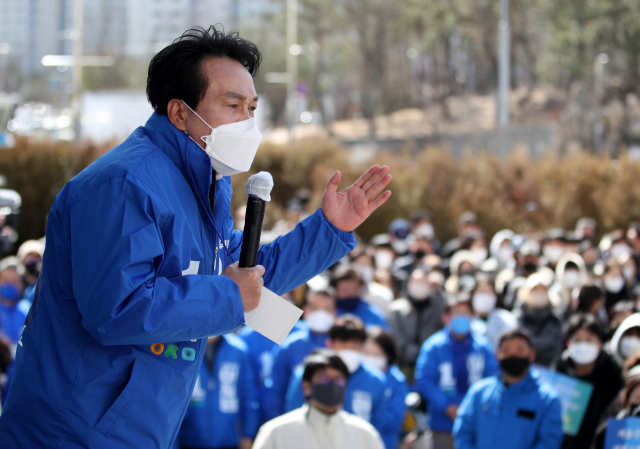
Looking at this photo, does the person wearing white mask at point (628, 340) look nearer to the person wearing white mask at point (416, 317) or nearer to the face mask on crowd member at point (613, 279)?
the person wearing white mask at point (416, 317)

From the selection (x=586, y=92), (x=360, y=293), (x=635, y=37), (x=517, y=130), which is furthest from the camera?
(x=586, y=92)

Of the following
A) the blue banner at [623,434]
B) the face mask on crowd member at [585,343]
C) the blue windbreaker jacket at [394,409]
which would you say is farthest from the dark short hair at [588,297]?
the blue banner at [623,434]

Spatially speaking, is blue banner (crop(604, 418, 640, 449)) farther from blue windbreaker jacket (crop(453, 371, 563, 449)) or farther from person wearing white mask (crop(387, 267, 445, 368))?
person wearing white mask (crop(387, 267, 445, 368))

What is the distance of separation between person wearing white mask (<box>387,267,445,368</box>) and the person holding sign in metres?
2.82

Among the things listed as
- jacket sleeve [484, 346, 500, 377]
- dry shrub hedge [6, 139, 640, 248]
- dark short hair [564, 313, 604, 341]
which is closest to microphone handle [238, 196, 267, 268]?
dark short hair [564, 313, 604, 341]

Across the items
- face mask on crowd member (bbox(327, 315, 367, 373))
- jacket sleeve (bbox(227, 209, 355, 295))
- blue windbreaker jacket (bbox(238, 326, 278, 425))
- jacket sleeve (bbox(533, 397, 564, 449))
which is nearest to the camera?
jacket sleeve (bbox(227, 209, 355, 295))

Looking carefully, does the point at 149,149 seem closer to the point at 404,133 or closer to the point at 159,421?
the point at 159,421

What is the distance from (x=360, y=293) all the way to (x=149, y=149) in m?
5.90

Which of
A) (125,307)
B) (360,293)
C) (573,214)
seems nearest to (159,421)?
(125,307)

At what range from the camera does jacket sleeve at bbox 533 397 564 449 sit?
5.35 m

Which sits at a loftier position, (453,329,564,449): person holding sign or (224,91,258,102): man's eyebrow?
(224,91,258,102): man's eyebrow

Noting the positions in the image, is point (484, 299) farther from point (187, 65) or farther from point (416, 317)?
point (187, 65)

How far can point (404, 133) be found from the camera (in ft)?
151

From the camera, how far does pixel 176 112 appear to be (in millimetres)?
2396
